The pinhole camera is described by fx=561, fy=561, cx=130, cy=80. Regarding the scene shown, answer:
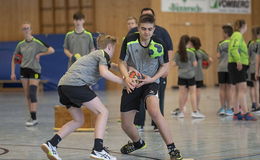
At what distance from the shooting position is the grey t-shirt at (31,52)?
9.78 m

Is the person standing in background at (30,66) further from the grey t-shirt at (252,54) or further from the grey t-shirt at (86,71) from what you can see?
the grey t-shirt at (252,54)

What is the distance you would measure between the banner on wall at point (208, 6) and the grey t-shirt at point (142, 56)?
1617cm

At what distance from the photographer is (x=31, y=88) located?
9.69 meters

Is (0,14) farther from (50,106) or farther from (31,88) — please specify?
(31,88)

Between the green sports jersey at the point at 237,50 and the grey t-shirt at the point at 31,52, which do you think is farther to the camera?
the grey t-shirt at the point at 31,52

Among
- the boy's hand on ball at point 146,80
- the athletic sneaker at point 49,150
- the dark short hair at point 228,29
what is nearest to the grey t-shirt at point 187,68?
the dark short hair at point 228,29

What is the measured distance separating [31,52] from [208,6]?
47.0 ft

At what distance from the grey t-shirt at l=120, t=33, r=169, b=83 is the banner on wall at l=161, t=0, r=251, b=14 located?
16165mm

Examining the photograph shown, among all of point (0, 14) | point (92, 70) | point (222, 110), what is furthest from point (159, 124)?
point (0, 14)

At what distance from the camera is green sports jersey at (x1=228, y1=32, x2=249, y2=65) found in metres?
9.68

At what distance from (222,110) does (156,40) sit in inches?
210

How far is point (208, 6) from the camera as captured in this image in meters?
23.1

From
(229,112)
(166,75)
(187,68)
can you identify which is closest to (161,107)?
(166,75)

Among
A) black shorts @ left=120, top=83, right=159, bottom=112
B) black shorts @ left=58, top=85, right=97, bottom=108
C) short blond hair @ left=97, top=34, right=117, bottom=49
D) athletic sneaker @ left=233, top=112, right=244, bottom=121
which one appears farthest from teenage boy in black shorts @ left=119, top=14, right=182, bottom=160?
athletic sneaker @ left=233, top=112, right=244, bottom=121
